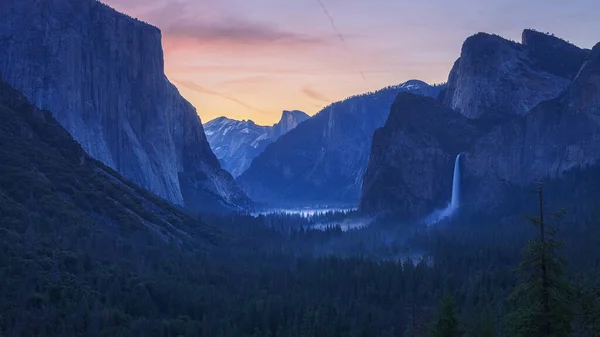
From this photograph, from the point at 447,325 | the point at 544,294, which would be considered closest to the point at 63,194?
the point at 447,325

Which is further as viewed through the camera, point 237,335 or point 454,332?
point 237,335

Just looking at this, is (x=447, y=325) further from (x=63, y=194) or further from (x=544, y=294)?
(x=63, y=194)

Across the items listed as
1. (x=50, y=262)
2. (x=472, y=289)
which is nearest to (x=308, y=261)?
(x=472, y=289)

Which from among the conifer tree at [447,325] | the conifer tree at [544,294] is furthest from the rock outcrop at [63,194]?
the conifer tree at [544,294]

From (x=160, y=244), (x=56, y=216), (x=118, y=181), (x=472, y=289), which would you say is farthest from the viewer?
(x=118, y=181)

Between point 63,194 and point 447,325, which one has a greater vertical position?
point 63,194

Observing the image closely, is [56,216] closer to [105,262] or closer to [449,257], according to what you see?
[105,262]

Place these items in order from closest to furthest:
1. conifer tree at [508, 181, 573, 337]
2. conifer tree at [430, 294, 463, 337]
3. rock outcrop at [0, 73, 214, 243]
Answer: conifer tree at [508, 181, 573, 337] < conifer tree at [430, 294, 463, 337] < rock outcrop at [0, 73, 214, 243]

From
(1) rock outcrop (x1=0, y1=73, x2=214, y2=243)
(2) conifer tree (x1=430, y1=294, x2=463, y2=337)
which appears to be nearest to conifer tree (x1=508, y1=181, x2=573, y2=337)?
(2) conifer tree (x1=430, y1=294, x2=463, y2=337)

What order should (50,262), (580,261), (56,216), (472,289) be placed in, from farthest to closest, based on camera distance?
(56,216), (580,261), (472,289), (50,262)

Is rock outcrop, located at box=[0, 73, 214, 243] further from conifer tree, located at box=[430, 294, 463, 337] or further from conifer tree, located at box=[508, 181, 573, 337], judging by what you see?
conifer tree, located at box=[508, 181, 573, 337]

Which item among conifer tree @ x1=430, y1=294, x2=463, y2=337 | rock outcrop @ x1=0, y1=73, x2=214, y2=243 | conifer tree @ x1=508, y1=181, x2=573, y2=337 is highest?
rock outcrop @ x1=0, y1=73, x2=214, y2=243
